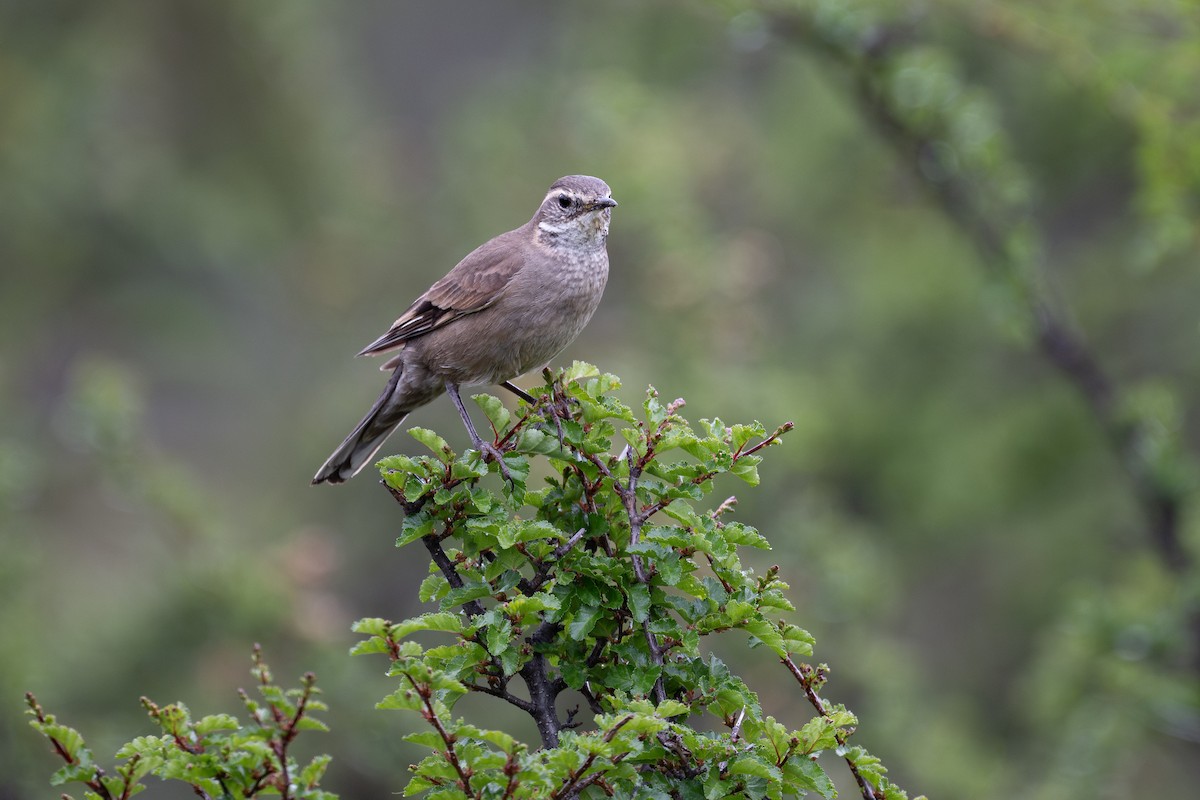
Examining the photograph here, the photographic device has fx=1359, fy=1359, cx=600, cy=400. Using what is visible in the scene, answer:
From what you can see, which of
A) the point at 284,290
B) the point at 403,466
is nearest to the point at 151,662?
the point at 403,466

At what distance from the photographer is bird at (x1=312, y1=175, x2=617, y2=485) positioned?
540 cm

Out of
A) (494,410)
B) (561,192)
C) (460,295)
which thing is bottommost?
(494,410)

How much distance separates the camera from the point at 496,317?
17.8 feet

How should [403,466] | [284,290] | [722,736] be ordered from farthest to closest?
1. [284,290]
2. [403,466]
3. [722,736]

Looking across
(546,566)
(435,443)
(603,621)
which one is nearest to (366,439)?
(435,443)

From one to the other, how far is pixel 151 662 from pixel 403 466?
6.67 m

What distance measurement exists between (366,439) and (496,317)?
28.7 inches

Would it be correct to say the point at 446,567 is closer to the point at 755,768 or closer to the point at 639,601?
the point at 639,601

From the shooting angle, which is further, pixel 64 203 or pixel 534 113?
pixel 534 113

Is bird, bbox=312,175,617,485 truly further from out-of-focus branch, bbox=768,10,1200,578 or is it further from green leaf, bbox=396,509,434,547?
out-of-focus branch, bbox=768,10,1200,578

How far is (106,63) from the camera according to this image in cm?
1392

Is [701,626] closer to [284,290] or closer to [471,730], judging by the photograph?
[471,730]

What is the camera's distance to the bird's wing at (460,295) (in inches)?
220

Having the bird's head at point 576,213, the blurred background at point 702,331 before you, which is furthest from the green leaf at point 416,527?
the blurred background at point 702,331
